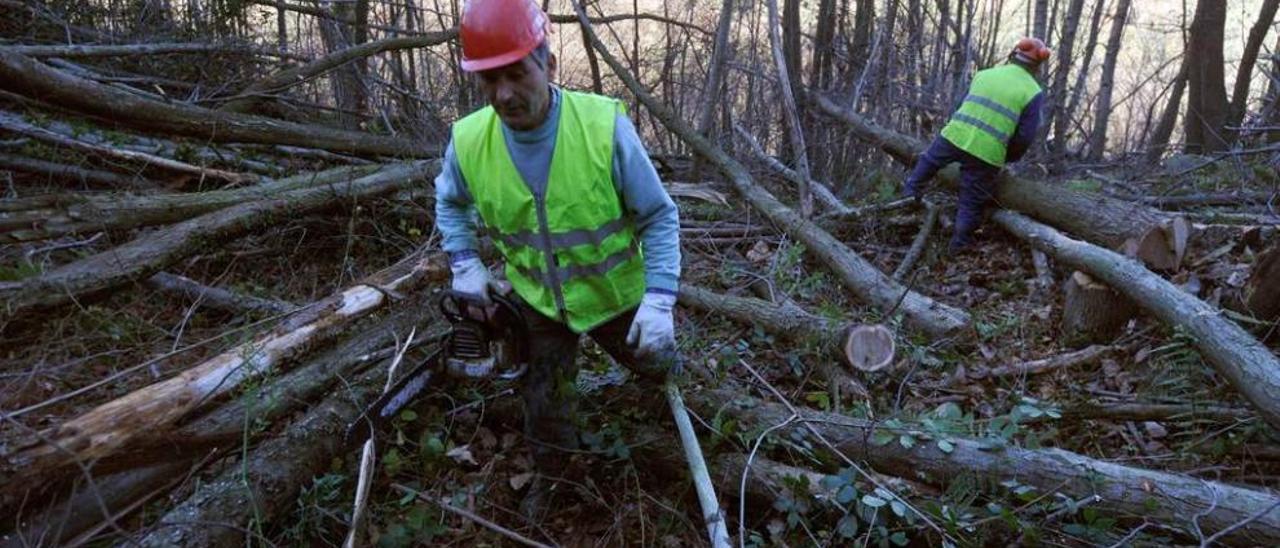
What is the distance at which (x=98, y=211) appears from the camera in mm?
4469

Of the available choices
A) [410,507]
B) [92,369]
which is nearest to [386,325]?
[410,507]

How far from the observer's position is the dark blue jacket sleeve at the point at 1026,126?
6133mm

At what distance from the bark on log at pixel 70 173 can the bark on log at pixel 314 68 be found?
1138 millimetres

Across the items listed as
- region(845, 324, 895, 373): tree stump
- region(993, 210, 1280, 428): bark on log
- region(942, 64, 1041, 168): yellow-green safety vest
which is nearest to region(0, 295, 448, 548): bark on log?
region(845, 324, 895, 373): tree stump

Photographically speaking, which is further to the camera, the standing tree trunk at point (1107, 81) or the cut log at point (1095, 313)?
the standing tree trunk at point (1107, 81)

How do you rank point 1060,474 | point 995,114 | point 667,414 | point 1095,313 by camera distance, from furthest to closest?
point 995,114
point 1095,313
point 667,414
point 1060,474

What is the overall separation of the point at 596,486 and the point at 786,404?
870 millimetres

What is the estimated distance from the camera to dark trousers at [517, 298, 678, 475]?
3057 millimetres

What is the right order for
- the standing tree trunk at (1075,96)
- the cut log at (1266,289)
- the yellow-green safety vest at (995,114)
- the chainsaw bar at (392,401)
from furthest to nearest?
the standing tree trunk at (1075,96)
the yellow-green safety vest at (995,114)
the cut log at (1266,289)
the chainsaw bar at (392,401)

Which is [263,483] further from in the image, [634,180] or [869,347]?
[869,347]

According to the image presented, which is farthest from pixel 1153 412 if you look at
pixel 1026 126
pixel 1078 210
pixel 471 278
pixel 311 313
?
pixel 311 313

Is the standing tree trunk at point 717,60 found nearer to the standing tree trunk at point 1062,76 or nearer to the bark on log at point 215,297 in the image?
the standing tree trunk at point 1062,76

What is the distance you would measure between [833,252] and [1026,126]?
204 centimetres

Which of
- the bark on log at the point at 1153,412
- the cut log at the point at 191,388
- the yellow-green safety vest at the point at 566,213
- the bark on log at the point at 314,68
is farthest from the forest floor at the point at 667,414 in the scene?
the bark on log at the point at 314,68
